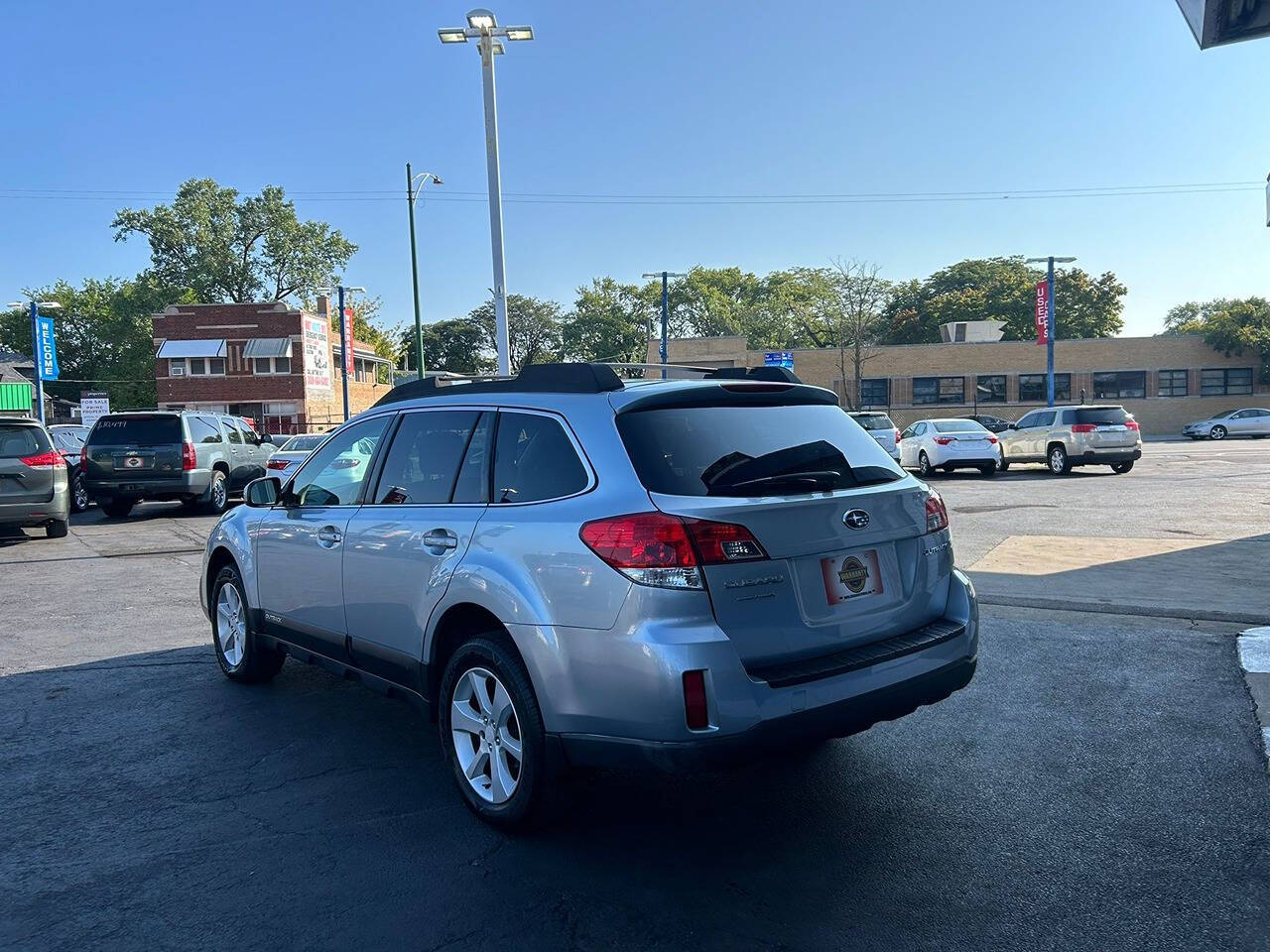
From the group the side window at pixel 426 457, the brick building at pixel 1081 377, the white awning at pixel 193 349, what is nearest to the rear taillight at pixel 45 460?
the side window at pixel 426 457

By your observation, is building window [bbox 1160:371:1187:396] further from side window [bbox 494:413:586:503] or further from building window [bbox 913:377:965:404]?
side window [bbox 494:413:586:503]

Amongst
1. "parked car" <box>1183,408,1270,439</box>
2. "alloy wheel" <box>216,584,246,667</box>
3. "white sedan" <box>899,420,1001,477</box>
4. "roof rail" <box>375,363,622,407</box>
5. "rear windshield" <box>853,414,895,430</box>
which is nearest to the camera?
"roof rail" <box>375,363,622,407</box>

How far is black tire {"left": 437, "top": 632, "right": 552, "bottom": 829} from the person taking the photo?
3.52 m

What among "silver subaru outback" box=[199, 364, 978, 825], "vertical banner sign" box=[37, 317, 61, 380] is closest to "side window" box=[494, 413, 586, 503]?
"silver subaru outback" box=[199, 364, 978, 825]

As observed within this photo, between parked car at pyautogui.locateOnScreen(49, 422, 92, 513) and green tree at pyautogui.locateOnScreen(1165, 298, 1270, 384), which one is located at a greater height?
green tree at pyautogui.locateOnScreen(1165, 298, 1270, 384)

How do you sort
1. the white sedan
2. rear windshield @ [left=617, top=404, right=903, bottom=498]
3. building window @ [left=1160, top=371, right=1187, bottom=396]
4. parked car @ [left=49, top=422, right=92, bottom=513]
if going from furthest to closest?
building window @ [left=1160, top=371, right=1187, bottom=396] < the white sedan < parked car @ [left=49, top=422, right=92, bottom=513] < rear windshield @ [left=617, top=404, right=903, bottom=498]

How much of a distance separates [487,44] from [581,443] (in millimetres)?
13074

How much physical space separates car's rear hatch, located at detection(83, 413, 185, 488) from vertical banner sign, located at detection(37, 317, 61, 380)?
2060cm

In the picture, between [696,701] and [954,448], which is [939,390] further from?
[696,701]

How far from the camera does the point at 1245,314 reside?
50875mm

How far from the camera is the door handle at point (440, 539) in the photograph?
13.0 ft

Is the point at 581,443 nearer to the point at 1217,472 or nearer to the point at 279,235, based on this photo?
the point at 1217,472

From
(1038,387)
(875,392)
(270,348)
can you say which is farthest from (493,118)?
(1038,387)

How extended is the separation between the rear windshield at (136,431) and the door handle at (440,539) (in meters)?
13.7
